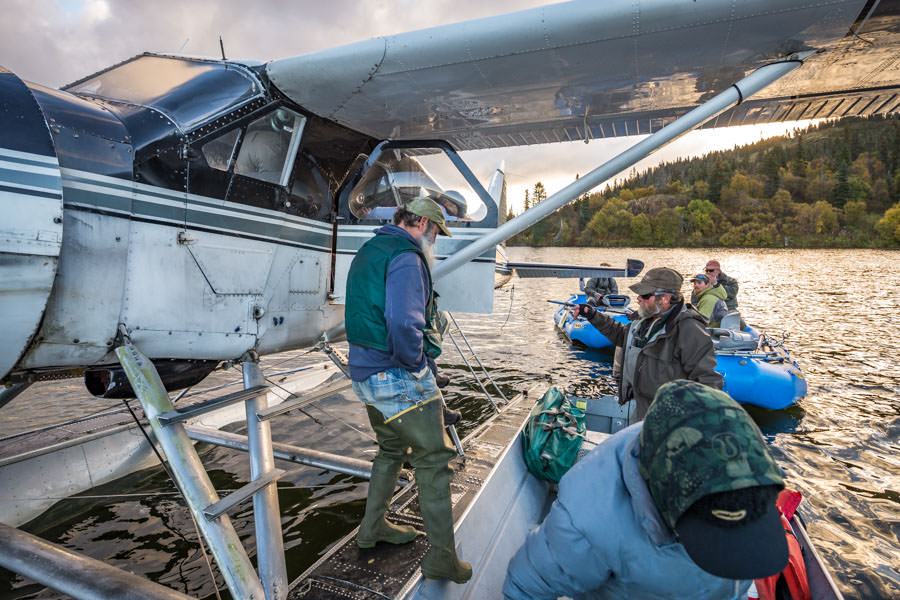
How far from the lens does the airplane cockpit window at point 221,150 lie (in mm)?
2787

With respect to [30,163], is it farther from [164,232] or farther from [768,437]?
[768,437]

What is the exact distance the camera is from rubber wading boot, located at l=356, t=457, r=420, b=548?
2.60 metres

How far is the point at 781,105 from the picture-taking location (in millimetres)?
4312

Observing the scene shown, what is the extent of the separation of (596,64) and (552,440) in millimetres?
3064

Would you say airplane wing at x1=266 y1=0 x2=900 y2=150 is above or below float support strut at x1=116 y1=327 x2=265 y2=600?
above

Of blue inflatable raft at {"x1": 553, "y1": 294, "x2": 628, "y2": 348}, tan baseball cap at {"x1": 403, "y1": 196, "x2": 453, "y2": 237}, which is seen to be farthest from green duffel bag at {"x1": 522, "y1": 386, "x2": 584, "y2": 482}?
blue inflatable raft at {"x1": 553, "y1": 294, "x2": 628, "y2": 348}

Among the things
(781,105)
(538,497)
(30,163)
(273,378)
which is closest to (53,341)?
(30,163)

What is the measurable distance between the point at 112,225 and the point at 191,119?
0.84 m

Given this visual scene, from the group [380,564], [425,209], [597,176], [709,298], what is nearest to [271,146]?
[425,209]

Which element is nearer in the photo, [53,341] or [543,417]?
[53,341]

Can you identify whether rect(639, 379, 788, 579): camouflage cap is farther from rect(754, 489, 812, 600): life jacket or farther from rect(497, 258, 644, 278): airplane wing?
rect(497, 258, 644, 278): airplane wing

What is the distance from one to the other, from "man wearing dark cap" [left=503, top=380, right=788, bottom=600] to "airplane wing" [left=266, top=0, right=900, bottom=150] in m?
2.65

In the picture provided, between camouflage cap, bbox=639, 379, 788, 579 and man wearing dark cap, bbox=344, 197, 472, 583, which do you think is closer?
camouflage cap, bbox=639, 379, 788, 579

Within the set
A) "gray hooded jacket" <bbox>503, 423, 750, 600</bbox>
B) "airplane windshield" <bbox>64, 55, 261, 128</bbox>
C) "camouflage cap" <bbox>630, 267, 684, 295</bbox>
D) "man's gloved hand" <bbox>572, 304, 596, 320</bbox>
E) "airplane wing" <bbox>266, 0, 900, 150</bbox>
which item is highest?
"airplane wing" <bbox>266, 0, 900, 150</bbox>
